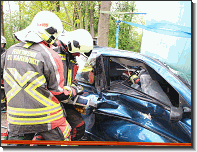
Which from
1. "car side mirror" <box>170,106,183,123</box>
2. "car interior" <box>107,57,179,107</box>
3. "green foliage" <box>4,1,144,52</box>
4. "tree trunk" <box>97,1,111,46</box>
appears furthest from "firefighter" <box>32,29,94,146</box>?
"tree trunk" <box>97,1,111,46</box>

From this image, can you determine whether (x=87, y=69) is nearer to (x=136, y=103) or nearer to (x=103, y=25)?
(x=136, y=103)

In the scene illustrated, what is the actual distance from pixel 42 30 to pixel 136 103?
1.17 metres

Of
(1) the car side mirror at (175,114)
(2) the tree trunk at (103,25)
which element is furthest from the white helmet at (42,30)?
(2) the tree trunk at (103,25)

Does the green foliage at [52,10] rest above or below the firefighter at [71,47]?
above

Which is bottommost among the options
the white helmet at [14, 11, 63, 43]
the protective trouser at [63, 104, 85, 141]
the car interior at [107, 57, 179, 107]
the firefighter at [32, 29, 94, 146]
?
the protective trouser at [63, 104, 85, 141]

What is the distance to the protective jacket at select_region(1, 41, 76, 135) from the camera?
54.2 inches

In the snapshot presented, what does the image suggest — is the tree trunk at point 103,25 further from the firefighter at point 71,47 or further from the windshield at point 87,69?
the firefighter at point 71,47

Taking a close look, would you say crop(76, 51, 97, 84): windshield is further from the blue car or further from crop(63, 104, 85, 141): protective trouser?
crop(63, 104, 85, 141): protective trouser

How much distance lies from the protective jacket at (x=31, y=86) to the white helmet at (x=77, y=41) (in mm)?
358

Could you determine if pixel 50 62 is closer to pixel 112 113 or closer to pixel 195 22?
pixel 112 113

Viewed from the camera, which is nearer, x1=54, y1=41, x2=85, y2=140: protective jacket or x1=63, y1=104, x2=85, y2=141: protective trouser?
x1=54, y1=41, x2=85, y2=140: protective jacket

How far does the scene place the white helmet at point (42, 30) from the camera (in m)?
1.46

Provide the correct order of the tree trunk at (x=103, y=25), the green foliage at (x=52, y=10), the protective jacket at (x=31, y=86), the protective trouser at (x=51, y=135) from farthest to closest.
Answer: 1. the tree trunk at (x=103, y=25)
2. the green foliage at (x=52, y=10)
3. the protective trouser at (x=51, y=135)
4. the protective jacket at (x=31, y=86)

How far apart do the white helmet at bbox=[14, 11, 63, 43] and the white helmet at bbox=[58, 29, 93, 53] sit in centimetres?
21
